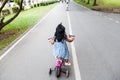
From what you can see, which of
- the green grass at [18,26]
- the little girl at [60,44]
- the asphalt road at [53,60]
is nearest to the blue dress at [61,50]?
the little girl at [60,44]

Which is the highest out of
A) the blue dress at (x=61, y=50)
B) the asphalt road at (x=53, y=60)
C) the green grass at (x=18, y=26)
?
the blue dress at (x=61, y=50)

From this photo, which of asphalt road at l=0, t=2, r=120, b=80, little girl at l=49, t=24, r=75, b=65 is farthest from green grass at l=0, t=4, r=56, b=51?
little girl at l=49, t=24, r=75, b=65

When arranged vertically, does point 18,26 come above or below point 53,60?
below

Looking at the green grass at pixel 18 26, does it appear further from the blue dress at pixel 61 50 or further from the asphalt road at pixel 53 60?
the blue dress at pixel 61 50

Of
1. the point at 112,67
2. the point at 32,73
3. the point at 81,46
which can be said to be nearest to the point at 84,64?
the point at 112,67

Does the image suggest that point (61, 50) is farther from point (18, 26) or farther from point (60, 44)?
point (18, 26)

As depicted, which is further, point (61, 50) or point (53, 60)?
point (53, 60)

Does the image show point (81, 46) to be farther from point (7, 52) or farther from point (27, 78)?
point (27, 78)

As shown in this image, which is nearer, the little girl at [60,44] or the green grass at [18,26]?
the little girl at [60,44]

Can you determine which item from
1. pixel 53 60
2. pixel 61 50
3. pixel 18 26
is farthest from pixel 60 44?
pixel 18 26

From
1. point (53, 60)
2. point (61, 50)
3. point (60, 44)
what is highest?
point (60, 44)

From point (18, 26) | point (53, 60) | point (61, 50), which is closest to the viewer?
point (61, 50)

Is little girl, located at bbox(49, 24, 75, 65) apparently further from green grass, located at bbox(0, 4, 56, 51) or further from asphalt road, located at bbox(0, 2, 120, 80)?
green grass, located at bbox(0, 4, 56, 51)

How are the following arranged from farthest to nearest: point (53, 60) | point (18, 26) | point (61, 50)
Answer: point (18, 26) < point (53, 60) < point (61, 50)
